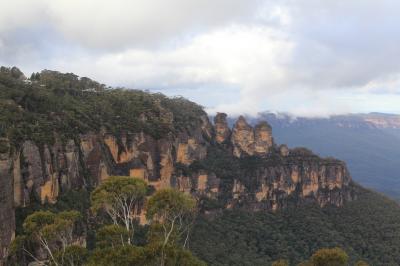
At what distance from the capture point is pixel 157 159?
230 ft

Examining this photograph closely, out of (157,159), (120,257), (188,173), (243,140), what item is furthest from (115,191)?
(243,140)

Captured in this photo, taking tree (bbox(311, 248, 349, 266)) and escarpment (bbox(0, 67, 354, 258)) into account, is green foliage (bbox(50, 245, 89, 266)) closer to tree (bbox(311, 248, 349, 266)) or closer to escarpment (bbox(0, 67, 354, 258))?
tree (bbox(311, 248, 349, 266))

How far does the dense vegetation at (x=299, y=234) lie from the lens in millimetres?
68125

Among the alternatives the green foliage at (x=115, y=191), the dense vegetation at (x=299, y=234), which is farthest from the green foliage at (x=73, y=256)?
the dense vegetation at (x=299, y=234)

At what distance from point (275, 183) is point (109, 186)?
63.0 metres

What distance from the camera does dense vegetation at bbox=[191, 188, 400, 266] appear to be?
68.1 meters

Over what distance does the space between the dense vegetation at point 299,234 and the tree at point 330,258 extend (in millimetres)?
31278

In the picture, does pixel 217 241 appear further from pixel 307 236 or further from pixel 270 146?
pixel 270 146

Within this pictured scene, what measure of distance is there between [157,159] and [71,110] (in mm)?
14191

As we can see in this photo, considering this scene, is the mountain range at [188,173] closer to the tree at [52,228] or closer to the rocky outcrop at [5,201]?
the rocky outcrop at [5,201]

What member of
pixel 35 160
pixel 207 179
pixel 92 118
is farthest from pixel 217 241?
pixel 35 160

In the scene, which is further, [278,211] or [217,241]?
[278,211]

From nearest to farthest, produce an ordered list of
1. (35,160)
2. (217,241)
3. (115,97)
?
(35,160)
(217,241)
(115,97)

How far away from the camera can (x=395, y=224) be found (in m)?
83.5
